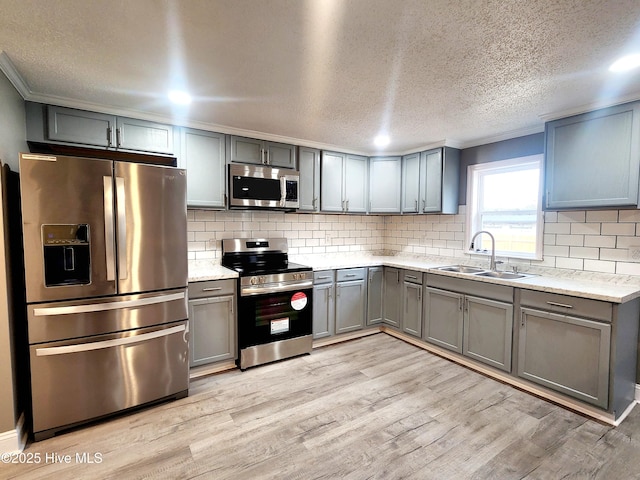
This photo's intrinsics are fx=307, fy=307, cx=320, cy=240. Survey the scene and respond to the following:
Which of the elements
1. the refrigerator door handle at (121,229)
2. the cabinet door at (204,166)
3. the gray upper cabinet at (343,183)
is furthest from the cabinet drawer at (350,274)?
the refrigerator door handle at (121,229)

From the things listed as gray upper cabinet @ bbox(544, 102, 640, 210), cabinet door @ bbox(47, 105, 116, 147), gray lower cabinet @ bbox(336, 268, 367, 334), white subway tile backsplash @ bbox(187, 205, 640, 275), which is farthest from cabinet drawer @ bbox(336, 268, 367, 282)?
cabinet door @ bbox(47, 105, 116, 147)

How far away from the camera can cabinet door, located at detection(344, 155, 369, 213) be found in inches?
162

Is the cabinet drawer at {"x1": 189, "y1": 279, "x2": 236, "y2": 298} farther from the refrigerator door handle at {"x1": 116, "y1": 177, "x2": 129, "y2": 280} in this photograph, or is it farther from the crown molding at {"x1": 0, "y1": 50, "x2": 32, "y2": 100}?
the crown molding at {"x1": 0, "y1": 50, "x2": 32, "y2": 100}

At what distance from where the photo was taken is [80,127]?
2557 millimetres

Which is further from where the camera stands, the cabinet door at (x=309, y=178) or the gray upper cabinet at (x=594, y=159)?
the cabinet door at (x=309, y=178)

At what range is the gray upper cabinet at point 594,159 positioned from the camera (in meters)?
2.33

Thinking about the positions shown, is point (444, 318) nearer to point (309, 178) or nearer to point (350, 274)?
point (350, 274)

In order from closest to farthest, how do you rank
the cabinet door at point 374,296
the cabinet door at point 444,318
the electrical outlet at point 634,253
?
the electrical outlet at point 634,253 < the cabinet door at point 444,318 < the cabinet door at point 374,296

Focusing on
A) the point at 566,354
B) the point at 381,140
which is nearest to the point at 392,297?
the point at 566,354

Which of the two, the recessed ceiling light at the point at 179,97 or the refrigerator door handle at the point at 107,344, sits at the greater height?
the recessed ceiling light at the point at 179,97

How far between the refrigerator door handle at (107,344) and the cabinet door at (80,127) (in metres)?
1.64

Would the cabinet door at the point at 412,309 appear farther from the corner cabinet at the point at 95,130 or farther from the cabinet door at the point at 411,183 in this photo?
the corner cabinet at the point at 95,130

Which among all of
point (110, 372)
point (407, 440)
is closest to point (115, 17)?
point (110, 372)

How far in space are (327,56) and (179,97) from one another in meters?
1.31
